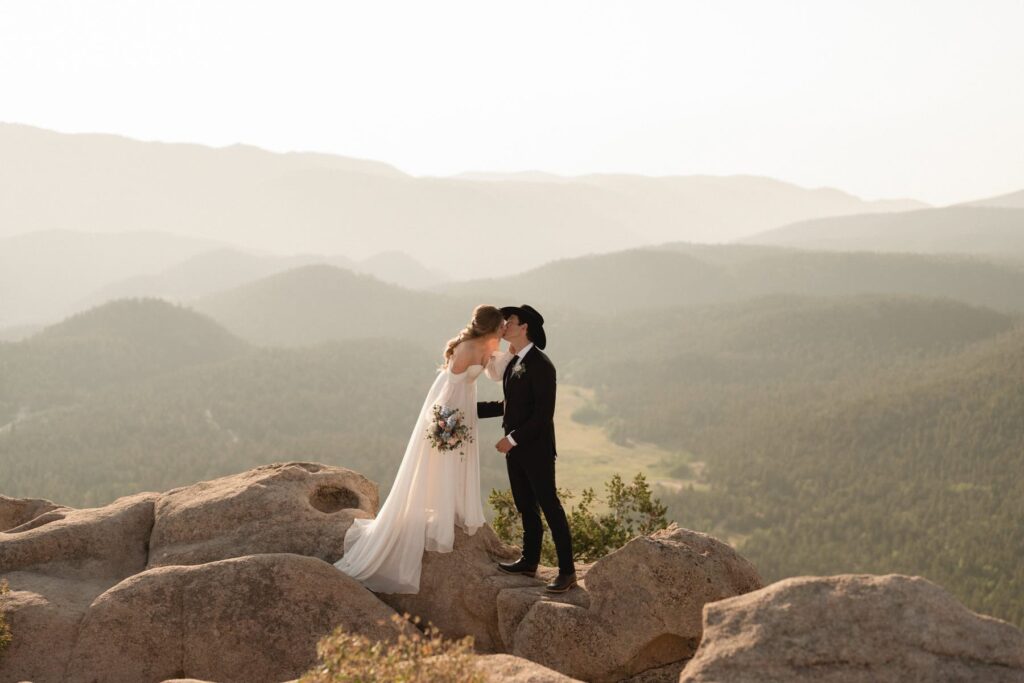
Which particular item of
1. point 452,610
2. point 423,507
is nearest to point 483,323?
point 423,507

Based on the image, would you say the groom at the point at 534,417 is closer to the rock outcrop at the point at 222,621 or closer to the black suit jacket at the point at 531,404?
the black suit jacket at the point at 531,404

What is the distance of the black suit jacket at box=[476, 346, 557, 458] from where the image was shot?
10.4 m

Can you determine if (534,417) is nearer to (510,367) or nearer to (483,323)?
(510,367)

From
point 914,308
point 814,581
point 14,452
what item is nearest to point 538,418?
point 814,581

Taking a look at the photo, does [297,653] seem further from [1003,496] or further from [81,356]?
[81,356]

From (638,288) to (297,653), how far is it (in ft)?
534

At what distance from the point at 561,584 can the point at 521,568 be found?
3.34ft

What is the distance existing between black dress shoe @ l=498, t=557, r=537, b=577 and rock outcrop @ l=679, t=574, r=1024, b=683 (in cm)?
434

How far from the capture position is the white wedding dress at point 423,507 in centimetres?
1109

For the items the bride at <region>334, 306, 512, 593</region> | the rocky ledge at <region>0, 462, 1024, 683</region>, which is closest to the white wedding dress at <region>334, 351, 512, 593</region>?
the bride at <region>334, 306, 512, 593</region>

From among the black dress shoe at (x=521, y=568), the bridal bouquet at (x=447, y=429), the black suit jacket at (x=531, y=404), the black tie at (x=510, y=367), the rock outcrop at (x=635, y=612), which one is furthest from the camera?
the black dress shoe at (x=521, y=568)

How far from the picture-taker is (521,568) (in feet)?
37.2

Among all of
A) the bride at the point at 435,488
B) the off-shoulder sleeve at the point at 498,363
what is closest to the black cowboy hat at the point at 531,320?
the bride at the point at 435,488

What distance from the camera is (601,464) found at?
81.0 m
